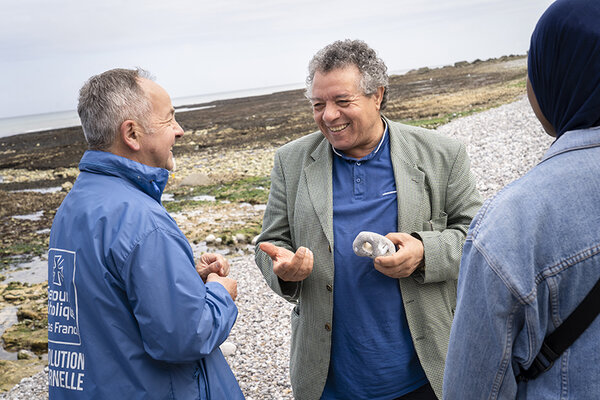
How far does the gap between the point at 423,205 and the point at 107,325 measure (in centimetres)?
170

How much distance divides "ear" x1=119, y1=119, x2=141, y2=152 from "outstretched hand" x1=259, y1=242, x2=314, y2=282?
32.5 inches

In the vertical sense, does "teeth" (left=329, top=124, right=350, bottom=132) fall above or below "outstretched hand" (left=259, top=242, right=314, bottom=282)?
above

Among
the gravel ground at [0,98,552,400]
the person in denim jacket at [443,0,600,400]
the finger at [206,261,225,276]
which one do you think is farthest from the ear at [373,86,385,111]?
the gravel ground at [0,98,552,400]

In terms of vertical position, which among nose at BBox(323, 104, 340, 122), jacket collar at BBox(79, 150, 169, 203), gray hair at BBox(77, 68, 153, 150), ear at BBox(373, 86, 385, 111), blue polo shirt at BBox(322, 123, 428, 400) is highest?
gray hair at BBox(77, 68, 153, 150)

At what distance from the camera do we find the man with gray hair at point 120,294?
6.81ft

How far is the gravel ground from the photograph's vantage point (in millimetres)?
5879

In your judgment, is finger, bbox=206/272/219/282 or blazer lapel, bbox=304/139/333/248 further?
blazer lapel, bbox=304/139/333/248

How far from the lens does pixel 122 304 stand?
2109mm

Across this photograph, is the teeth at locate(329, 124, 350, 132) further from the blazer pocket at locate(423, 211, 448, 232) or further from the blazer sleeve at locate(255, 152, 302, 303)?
the blazer pocket at locate(423, 211, 448, 232)

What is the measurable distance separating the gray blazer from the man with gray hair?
0.62 meters

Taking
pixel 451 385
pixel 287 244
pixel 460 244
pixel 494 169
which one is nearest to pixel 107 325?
pixel 287 244

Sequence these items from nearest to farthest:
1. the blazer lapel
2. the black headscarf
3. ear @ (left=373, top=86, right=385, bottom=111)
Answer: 1. the black headscarf
2. the blazer lapel
3. ear @ (left=373, top=86, right=385, bottom=111)

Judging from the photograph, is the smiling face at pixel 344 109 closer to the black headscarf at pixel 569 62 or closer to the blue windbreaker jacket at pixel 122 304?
the blue windbreaker jacket at pixel 122 304

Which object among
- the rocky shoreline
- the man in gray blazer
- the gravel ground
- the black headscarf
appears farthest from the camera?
the rocky shoreline
